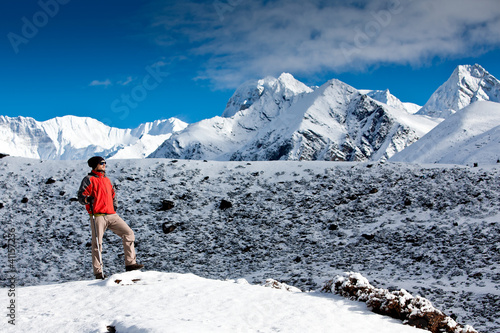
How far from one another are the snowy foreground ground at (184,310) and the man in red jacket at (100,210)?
112cm

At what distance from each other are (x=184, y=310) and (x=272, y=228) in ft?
42.5

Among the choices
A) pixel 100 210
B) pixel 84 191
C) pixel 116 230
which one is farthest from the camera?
pixel 116 230

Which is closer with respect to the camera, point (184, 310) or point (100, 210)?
point (184, 310)

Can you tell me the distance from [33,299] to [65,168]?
70.1ft

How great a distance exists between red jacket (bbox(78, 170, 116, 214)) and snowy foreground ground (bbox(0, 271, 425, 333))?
6.54 feet

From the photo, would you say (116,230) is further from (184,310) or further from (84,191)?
(184,310)

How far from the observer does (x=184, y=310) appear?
7227mm

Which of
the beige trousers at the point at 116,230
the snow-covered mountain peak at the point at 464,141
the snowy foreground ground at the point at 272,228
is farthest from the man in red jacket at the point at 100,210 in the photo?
the snow-covered mountain peak at the point at 464,141

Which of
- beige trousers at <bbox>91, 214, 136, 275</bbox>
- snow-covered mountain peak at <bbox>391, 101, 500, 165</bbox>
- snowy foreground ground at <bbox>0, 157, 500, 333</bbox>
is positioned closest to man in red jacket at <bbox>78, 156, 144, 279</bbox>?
beige trousers at <bbox>91, 214, 136, 275</bbox>

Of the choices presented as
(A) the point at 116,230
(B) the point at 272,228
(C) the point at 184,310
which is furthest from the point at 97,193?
(B) the point at 272,228

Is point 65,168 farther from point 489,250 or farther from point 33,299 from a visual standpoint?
point 489,250

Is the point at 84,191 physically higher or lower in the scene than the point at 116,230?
higher

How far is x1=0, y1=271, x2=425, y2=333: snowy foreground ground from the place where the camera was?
258 inches

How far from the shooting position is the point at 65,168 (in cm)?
2770
